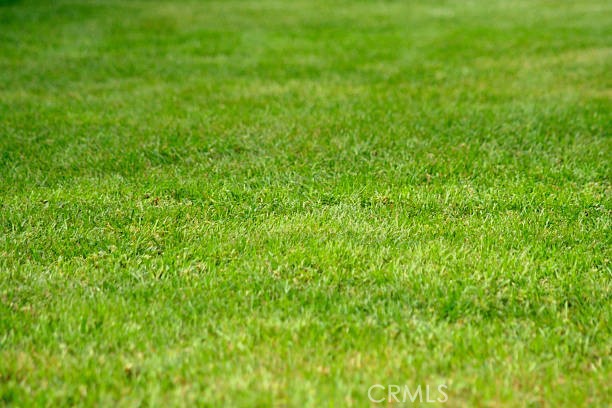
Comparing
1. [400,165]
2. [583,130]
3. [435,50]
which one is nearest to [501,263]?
[400,165]

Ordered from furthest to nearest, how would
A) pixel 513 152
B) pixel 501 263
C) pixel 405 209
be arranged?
pixel 513 152 < pixel 405 209 < pixel 501 263

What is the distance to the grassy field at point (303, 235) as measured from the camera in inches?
111

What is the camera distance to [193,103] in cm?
730

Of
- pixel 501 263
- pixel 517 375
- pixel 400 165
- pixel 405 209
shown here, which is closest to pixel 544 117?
pixel 400 165

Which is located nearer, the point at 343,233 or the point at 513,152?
the point at 343,233

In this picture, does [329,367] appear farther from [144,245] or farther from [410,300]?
[144,245]

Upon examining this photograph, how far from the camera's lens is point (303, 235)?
408 centimetres

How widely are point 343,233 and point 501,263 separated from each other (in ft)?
3.24


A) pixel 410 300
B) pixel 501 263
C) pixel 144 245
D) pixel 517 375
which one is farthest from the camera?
pixel 144 245

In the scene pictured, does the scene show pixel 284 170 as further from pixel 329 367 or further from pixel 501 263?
pixel 329 367

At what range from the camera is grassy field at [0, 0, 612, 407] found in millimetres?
2832

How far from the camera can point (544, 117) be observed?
6695mm

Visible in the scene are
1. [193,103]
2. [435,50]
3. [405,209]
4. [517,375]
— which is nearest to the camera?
[517,375]

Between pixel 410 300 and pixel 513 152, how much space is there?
2814 mm
